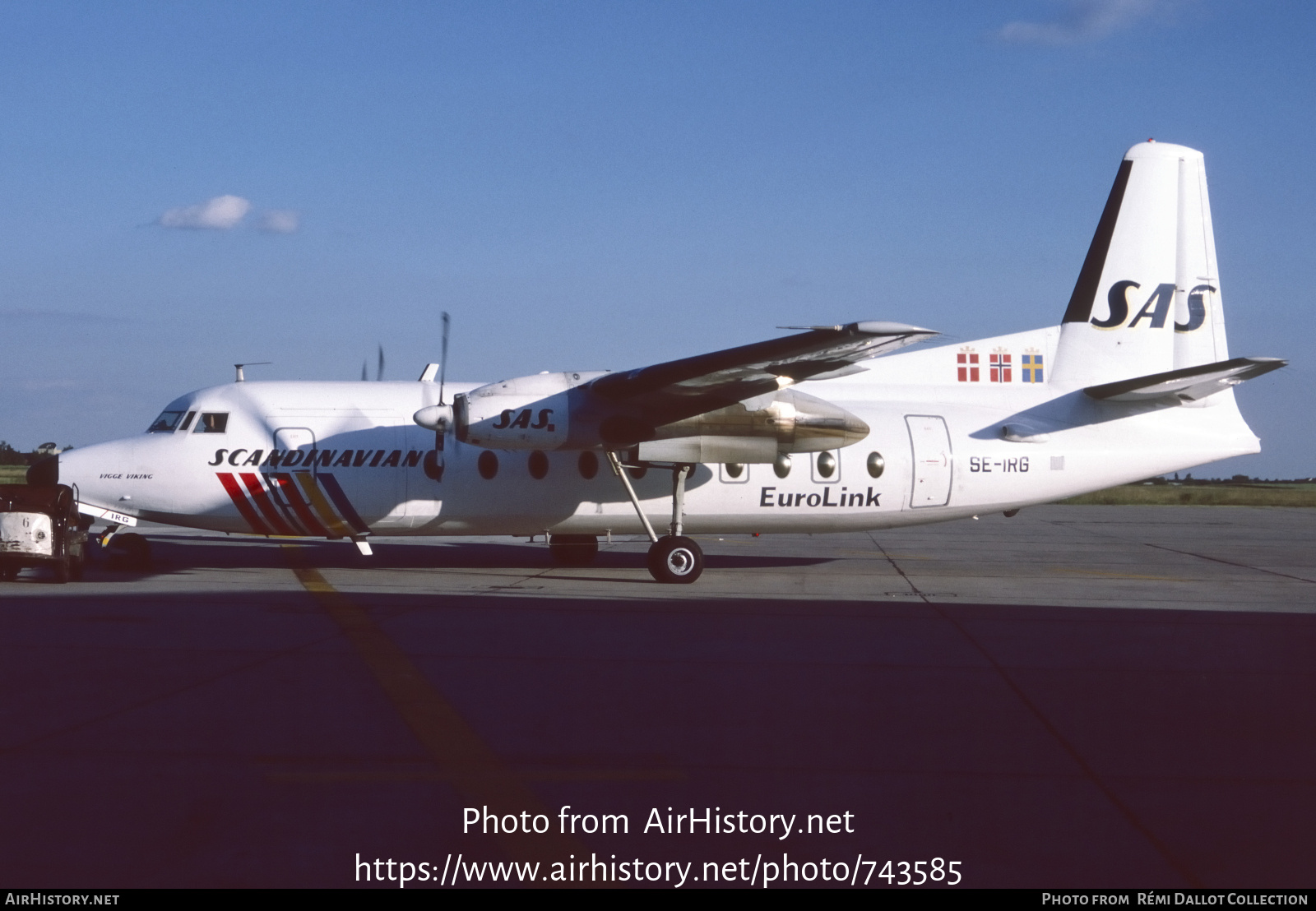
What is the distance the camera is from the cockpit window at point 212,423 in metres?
16.8

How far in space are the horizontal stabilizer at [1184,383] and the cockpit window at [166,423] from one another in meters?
13.9

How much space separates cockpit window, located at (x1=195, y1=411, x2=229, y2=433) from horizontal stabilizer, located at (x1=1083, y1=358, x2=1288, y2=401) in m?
13.1

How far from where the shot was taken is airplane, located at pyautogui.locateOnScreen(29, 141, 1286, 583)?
52.0 feet

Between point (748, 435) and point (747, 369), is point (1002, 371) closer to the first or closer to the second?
point (748, 435)

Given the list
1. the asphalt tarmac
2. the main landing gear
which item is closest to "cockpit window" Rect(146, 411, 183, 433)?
the asphalt tarmac

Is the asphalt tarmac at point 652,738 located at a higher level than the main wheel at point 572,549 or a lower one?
lower

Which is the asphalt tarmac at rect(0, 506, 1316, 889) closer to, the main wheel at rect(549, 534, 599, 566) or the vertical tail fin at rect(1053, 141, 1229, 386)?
the main wheel at rect(549, 534, 599, 566)

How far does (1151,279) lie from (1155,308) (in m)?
0.48

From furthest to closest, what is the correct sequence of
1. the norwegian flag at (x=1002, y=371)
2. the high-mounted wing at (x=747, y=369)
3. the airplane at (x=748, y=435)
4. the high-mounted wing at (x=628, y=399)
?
the norwegian flag at (x=1002, y=371) < the airplane at (x=748, y=435) < the high-mounted wing at (x=628, y=399) < the high-mounted wing at (x=747, y=369)

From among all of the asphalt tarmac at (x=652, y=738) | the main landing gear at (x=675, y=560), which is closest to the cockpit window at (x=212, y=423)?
the asphalt tarmac at (x=652, y=738)

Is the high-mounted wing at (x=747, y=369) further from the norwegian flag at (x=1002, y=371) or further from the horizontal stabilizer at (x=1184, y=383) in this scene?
the horizontal stabilizer at (x=1184, y=383)

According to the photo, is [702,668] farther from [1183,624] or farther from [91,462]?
[91,462]

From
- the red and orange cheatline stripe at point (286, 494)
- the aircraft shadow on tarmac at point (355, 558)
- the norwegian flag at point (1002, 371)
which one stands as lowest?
the aircraft shadow on tarmac at point (355, 558)

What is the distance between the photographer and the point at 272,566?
58.6 ft
